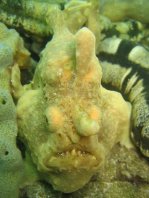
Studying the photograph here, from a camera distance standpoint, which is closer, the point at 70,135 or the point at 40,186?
the point at 70,135

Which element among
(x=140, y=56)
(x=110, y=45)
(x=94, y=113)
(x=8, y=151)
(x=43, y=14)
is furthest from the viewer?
(x=110, y=45)

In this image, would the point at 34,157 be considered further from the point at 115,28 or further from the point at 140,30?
the point at 140,30

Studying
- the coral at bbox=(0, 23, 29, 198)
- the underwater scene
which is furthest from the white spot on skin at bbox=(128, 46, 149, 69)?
the coral at bbox=(0, 23, 29, 198)

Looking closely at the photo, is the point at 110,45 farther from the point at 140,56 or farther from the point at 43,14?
the point at 43,14

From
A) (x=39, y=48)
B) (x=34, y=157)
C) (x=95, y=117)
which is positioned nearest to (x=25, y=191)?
(x=34, y=157)

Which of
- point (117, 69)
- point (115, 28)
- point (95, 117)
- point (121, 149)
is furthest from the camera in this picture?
point (115, 28)

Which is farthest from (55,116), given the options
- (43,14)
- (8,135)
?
(43,14)

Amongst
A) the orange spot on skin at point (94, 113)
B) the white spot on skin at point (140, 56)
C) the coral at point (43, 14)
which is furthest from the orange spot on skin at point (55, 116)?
the white spot on skin at point (140, 56)

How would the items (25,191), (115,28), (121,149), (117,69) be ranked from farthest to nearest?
(115,28), (117,69), (121,149), (25,191)
